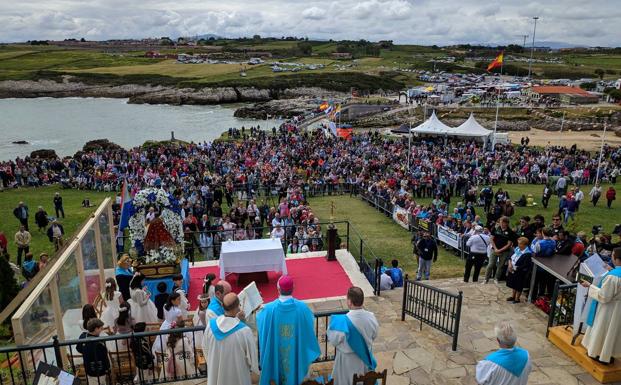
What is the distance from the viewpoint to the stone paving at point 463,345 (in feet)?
21.4

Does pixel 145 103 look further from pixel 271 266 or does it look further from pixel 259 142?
pixel 271 266

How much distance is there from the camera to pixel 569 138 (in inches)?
→ 1747

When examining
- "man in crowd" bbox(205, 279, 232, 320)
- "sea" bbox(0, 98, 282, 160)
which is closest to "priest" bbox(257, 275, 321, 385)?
"man in crowd" bbox(205, 279, 232, 320)

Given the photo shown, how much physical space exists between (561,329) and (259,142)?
28.0 metres

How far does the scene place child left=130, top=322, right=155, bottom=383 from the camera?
6090mm

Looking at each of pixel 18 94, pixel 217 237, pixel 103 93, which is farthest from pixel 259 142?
pixel 18 94

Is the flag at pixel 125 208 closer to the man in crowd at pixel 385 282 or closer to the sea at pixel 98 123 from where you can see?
the man in crowd at pixel 385 282

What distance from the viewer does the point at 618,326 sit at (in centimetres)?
596

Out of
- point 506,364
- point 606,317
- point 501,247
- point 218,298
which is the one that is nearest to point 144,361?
point 218,298

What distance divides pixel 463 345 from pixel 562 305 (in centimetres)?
181

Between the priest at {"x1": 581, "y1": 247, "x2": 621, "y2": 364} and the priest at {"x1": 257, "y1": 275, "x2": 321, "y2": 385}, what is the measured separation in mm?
3817

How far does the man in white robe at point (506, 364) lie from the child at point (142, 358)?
4.34 meters

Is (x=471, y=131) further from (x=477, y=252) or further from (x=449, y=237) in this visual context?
(x=477, y=252)

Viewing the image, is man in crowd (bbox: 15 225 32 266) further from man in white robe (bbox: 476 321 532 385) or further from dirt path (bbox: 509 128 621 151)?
dirt path (bbox: 509 128 621 151)
